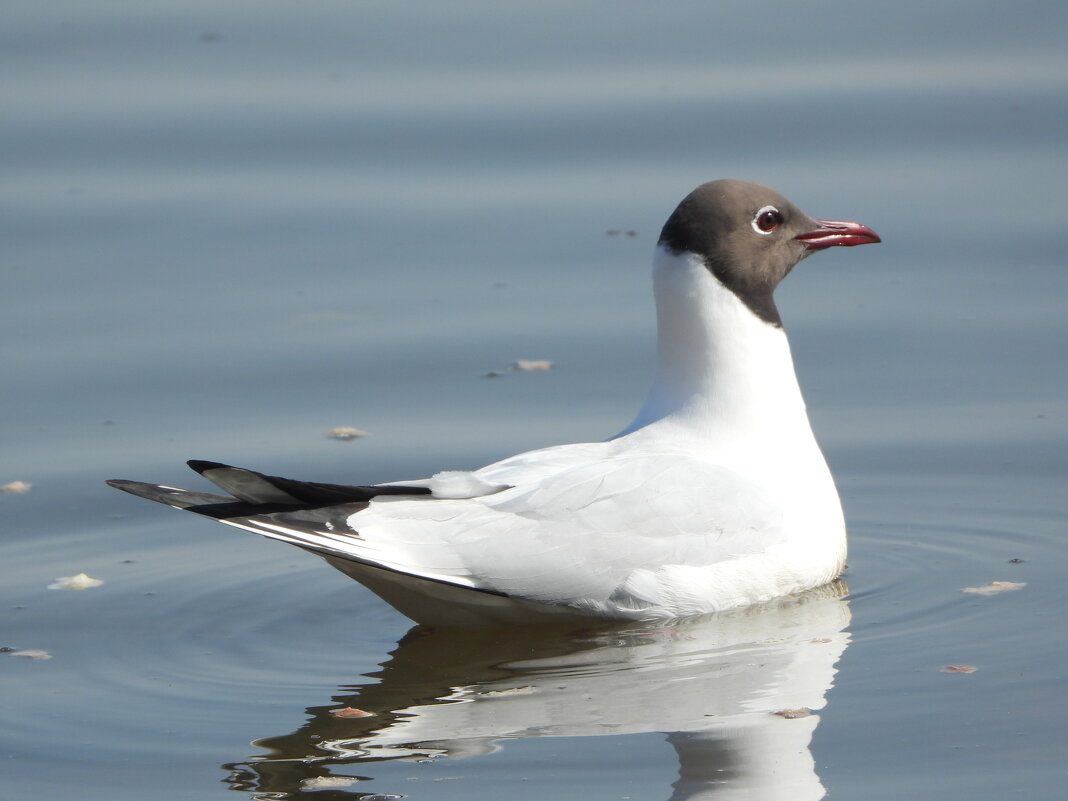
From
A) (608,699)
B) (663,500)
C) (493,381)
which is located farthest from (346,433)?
(608,699)

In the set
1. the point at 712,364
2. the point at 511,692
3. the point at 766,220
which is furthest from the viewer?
the point at 766,220

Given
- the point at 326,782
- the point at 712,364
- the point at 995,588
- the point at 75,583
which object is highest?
the point at 712,364

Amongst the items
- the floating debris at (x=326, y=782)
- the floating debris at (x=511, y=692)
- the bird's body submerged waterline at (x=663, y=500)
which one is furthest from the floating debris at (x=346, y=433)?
the floating debris at (x=326, y=782)

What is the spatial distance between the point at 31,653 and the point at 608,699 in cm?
202

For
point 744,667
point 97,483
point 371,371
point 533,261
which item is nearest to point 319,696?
point 744,667

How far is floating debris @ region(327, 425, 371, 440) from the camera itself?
844 centimetres

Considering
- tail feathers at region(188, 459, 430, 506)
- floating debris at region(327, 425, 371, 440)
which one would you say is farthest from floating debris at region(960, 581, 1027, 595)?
floating debris at region(327, 425, 371, 440)

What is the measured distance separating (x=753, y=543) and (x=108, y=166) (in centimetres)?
660

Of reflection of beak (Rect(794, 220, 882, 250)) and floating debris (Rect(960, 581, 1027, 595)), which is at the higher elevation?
reflection of beak (Rect(794, 220, 882, 250))

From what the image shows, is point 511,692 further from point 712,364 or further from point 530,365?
point 530,365

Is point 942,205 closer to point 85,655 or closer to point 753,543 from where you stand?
point 753,543

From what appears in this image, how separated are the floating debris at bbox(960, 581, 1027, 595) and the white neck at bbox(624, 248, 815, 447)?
827mm

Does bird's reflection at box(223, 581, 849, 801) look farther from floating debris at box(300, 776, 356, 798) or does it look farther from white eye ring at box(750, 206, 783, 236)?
white eye ring at box(750, 206, 783, 236)

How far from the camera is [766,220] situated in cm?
708
